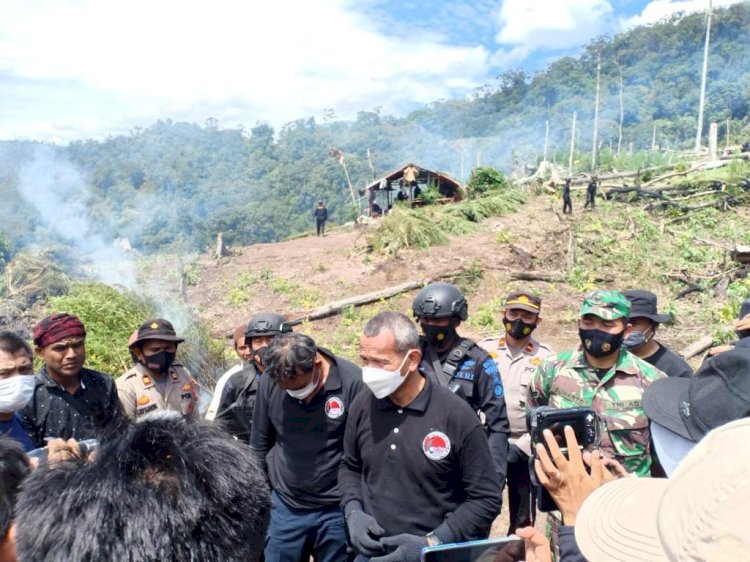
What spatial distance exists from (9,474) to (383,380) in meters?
1.35

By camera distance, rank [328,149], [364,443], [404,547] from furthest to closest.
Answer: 1. [328,149]
2. [364,443]
3. [404,547]

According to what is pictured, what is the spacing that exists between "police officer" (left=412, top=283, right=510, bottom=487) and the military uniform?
0.96 ft

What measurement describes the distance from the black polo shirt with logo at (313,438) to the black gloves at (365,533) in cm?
40

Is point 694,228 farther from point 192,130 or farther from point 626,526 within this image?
point 192,130

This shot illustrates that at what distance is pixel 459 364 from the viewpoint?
10.4 feet

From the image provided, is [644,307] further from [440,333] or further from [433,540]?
[433,540]

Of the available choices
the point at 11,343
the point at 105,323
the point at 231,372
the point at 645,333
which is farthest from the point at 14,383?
the point at 105,323

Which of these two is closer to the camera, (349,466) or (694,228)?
(349,466)

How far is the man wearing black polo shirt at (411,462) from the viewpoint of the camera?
2291 mm

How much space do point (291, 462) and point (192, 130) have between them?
85285 millimetres

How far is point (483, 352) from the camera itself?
3238mm

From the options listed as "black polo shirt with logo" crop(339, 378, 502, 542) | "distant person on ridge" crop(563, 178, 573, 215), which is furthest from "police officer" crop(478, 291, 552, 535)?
"distant person on ridge" crop(563, 178, 573, 215)

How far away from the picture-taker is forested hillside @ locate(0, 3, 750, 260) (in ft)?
105

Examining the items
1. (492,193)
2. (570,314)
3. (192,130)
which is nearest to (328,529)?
(570,314)
